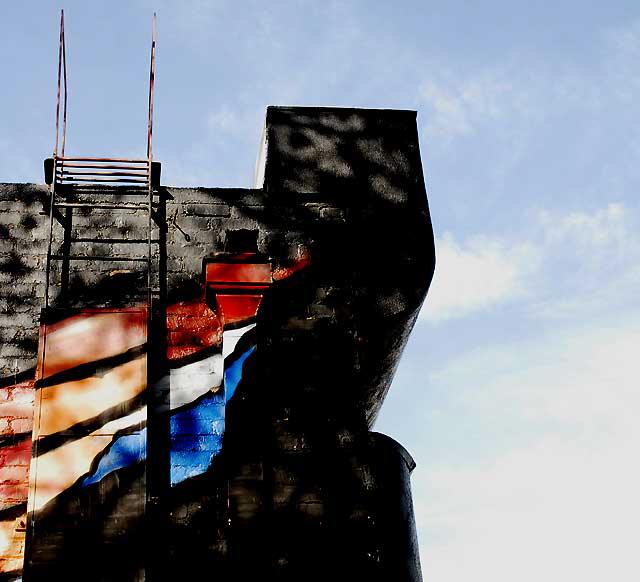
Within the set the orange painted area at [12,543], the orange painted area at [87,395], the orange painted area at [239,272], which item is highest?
the orange painted area at [239,272]

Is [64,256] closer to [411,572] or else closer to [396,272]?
[396,272]

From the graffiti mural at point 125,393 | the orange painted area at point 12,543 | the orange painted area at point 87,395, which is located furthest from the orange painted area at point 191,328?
the orange painted area at point 12,543

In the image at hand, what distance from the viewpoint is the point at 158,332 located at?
19.8ft

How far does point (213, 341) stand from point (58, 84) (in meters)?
2.75

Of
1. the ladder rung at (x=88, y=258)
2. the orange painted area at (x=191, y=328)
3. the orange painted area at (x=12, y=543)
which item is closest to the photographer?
the orange painted area at (x=12, y=543)

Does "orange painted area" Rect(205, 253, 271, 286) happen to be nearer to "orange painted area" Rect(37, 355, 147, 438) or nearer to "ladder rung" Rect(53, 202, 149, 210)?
"ladder rung" Rect(53, 202, 149, 210)

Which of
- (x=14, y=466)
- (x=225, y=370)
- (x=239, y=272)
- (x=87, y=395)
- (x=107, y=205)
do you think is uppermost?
(x=107, y=205)

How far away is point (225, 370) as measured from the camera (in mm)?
5961

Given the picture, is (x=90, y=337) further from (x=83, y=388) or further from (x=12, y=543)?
(x=12, y=543)

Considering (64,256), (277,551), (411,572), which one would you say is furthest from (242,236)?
(411,572)

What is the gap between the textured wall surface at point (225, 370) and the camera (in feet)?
17.8

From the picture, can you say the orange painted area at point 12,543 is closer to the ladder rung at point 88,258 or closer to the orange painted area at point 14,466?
the orange painted area at point 14,466

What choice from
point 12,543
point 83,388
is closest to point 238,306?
point 83,388

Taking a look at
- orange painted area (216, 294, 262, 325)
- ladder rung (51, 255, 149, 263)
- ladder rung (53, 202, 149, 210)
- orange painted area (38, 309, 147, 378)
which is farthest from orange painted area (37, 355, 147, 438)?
ladder rung (53, 202, 149, 210)
